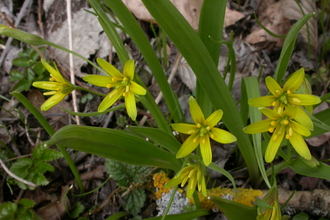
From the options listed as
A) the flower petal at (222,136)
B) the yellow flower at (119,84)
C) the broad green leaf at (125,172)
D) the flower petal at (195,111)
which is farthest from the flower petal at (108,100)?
the broad green leaf at (125,172)

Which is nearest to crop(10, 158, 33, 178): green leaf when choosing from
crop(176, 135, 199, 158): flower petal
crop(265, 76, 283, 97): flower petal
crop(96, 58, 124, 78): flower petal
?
crop(96, 58, 124, 78): flower petal

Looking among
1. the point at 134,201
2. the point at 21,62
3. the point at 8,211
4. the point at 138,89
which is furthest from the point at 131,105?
the point at 21,62

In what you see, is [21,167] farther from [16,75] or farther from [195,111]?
[195,111]

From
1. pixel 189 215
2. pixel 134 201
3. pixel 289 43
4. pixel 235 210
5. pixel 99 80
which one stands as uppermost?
pixel 289 43

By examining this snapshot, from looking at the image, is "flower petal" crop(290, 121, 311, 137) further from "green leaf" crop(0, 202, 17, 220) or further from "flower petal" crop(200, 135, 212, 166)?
"green leaf" crop(0, 202, 17, 220)

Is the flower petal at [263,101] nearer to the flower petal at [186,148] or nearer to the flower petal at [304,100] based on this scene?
the flower petal at [304,100]

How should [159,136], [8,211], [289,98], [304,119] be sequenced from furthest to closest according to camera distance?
1. [8,211]
2. [159,136]
3. [289,98]
4. [304,119]

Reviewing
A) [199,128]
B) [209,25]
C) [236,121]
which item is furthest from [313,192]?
[209,25]
